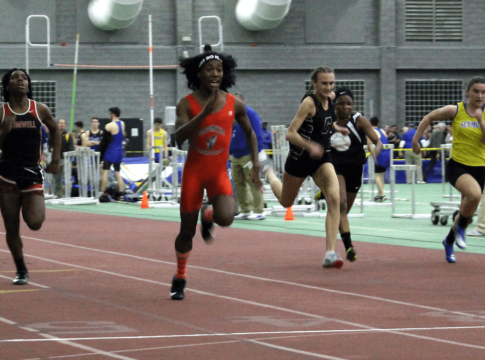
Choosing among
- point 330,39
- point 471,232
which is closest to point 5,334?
point 471,232

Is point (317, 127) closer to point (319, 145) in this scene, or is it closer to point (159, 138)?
point (319, 145)

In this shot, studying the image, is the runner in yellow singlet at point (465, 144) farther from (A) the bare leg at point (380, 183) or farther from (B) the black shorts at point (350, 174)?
(A) the bare leg at point (380, 183)

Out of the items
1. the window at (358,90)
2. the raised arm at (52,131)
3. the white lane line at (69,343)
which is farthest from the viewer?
the window at (358,90)

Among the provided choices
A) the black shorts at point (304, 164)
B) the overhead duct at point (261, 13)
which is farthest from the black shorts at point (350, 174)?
the overhead duct at point (261, 13)

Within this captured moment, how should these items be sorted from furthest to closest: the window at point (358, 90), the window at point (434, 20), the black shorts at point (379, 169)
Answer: the window at point (434, 20) → the window at point (358, 90) → the black shorts at point (379, 169)

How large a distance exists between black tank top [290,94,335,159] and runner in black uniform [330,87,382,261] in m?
0.96

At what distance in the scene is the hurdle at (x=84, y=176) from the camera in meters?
21.8

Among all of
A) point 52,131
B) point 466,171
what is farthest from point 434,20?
point 52,131

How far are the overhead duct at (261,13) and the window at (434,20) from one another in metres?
5.44

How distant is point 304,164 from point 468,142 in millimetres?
1892

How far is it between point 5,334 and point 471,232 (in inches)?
357

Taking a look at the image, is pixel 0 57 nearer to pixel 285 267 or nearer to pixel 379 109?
pixel 379 109

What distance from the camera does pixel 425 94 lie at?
38.3 meters

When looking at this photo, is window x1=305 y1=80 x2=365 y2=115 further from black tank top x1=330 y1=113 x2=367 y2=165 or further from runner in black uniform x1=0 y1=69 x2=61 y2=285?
runner in black uniform x1=0 y1=69 x2=61 y2=285
